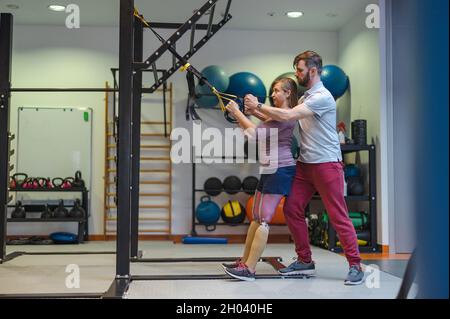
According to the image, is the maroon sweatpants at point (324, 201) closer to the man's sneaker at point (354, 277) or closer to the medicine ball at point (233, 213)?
the man's sneaker at point (354, 277)

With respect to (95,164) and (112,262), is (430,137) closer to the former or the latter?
(112,262)

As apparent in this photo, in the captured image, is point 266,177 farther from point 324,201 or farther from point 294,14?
point 294,14

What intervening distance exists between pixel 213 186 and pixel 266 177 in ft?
12.5

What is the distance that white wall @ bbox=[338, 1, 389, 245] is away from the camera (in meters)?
6.49

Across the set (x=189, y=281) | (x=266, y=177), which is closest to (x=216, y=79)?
(x=266, y=177)

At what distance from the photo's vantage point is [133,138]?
16.0 feet

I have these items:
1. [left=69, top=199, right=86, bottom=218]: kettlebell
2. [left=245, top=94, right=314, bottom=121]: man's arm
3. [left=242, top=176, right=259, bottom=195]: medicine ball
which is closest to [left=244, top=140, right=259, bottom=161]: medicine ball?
[left=242, top=176, right=259, bottom=195]: medicine ball

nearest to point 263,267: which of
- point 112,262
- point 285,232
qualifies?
point 112,262

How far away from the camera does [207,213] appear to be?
291 inches

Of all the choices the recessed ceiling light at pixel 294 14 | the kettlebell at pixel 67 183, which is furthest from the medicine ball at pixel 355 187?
the kettlebell at pixel 67 183

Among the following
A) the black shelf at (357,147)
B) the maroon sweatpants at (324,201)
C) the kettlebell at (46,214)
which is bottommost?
the kettlebell at (46,214)

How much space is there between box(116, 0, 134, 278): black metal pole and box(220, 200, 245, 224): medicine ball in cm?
388

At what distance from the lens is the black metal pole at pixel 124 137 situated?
11.8 feet

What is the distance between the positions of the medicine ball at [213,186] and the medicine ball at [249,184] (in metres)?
0.36
